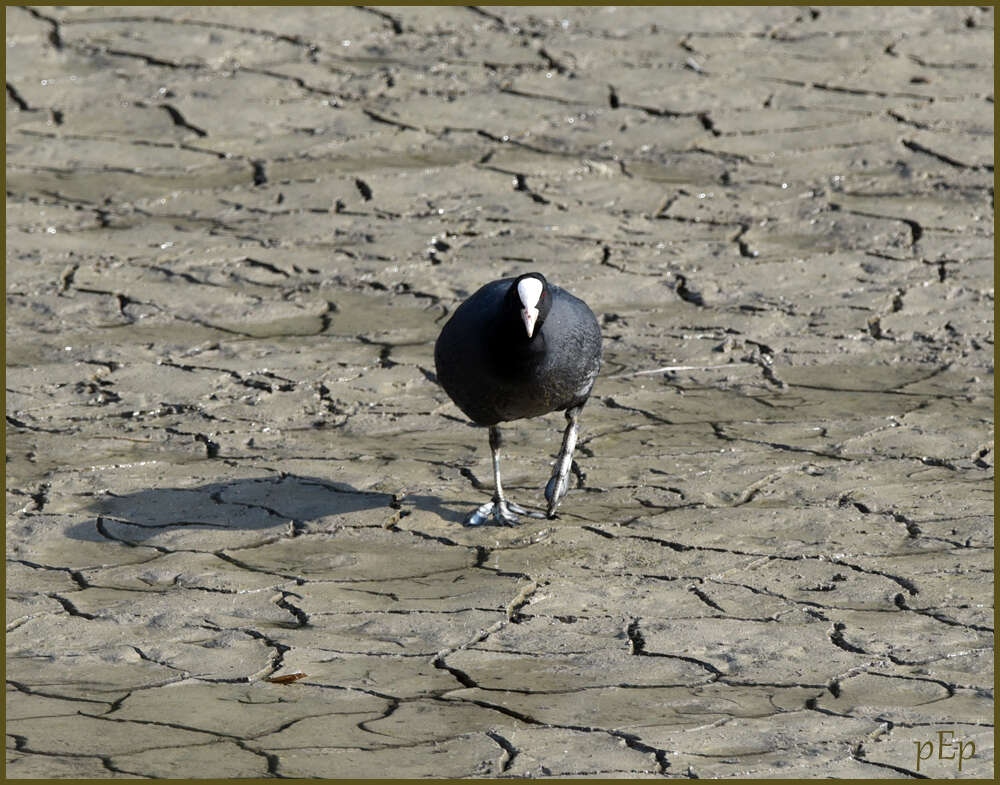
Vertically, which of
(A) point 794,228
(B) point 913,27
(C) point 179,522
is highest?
(B) point 913,27

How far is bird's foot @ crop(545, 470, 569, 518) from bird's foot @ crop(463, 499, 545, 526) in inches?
3.0

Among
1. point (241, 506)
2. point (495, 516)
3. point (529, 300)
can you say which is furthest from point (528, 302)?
point (241, 506)

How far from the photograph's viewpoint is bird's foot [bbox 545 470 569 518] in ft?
19.0

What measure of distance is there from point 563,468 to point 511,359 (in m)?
0.54

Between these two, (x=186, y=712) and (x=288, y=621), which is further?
(x=288, y=621)

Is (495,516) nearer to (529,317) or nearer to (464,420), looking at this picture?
(529,317)

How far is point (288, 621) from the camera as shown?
4992 millimetres

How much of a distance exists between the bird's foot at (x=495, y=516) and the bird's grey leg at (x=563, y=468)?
98mm

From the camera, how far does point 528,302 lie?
5398 mm

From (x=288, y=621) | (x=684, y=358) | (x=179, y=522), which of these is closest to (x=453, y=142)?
(x=684, y=358)

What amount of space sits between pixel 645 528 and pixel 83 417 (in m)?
2.48

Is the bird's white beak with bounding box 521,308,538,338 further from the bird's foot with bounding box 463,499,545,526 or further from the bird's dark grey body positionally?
the bird's foot with bounding box 463,499,545,526

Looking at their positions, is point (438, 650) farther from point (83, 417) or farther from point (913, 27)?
point (913, 27)

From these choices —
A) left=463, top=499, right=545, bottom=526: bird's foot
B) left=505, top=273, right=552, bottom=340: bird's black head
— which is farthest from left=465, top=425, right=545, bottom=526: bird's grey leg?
left=505, top=273, right=552, bottom=340: bird's black head
